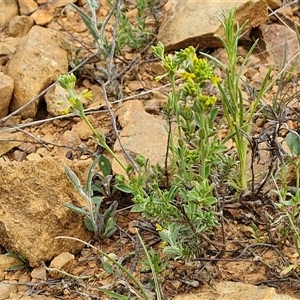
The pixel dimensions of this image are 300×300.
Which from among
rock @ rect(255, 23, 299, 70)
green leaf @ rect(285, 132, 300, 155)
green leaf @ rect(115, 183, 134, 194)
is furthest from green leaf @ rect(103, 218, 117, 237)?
rock @ rect(255, 23, 299, 70)

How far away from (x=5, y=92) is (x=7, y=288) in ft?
3.11

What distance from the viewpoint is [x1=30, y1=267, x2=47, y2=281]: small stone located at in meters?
2.22

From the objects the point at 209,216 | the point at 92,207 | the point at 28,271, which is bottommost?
the point at 28,271

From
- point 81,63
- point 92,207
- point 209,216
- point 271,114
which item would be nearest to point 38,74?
point 81,63

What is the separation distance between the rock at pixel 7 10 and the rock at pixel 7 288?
1.64 m

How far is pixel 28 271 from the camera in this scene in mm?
2271

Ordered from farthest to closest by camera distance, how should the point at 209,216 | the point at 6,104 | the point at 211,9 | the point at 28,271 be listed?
the point at 211,9 < the point at 6,104 < the point at 28,271 < the point at 209,216

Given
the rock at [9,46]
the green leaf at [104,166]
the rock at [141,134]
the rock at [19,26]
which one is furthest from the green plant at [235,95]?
the rock at [19,26]

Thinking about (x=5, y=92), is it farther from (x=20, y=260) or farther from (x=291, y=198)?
(x=291, y=198)

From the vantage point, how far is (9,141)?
9.04 ft

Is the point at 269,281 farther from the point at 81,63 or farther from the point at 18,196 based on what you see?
the point at 81,63

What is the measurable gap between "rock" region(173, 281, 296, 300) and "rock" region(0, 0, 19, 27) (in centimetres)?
198

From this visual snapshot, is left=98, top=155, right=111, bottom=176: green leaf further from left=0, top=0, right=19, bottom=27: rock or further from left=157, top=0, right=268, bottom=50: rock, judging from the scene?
left=0, top=0, right=19, bottom=27: rock

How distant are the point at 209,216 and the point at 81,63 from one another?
1.27 metres
